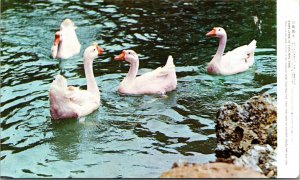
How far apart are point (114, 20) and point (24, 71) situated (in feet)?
5.90

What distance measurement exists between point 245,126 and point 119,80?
2230mm

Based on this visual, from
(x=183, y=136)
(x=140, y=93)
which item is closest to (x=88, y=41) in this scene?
(x=140, y=93)

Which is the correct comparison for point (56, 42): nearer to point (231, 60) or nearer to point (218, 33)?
point (218, 33)

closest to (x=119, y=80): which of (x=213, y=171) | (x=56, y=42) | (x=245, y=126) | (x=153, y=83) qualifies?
(x=153, y=83)

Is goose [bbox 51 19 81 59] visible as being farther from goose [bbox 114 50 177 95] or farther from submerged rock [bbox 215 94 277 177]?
submerged rock [bbox 215 94 277 177]

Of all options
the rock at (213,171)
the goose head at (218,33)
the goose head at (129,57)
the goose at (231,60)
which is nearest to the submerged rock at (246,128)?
the rock at (213,171)

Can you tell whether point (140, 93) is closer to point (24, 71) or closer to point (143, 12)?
point (24, 71)

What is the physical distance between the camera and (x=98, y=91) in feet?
20.4

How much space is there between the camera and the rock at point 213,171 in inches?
145

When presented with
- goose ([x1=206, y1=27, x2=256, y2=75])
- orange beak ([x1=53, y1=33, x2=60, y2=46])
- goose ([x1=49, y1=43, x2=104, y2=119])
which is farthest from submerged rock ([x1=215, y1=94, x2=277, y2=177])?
orange beak ([x1=53, y1=33, x2=60, y2=46])

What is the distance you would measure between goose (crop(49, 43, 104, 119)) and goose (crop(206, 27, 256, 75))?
1.36 m

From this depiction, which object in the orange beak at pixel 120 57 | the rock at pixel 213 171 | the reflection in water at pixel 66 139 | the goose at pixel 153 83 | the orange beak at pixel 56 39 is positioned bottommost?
the reflection in water at pixel 66 139

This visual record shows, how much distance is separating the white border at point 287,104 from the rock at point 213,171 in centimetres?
48

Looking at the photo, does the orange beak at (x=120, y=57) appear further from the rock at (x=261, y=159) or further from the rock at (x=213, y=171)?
the rock at (x=213, y=171)
